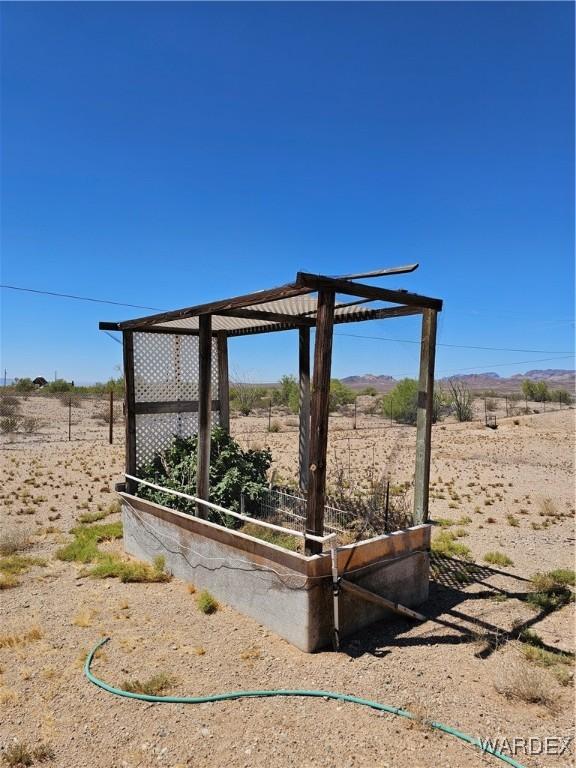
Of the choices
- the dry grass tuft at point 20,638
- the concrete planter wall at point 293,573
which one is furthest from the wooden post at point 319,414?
the dry grass tuft at point 20,638

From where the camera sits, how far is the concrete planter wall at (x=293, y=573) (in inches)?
148

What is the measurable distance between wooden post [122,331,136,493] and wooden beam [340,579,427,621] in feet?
11.3

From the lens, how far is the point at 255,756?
2.66 metres

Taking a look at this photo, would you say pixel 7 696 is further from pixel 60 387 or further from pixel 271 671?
pixel 60 387

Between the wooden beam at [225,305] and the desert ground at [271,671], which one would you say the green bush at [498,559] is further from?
the wooden beam at [225,305]

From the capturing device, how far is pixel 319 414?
A: 3.68 m

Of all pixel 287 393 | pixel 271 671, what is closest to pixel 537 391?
pixel 287 393

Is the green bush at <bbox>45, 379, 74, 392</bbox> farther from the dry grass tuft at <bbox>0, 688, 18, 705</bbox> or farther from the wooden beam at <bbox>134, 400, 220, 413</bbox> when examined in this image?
the dry grass tuft at <bbox>0, 688, 18, 705</bbox>

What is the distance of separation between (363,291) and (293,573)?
2.21 meters

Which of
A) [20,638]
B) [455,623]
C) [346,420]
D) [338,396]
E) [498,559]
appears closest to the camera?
[20,638]

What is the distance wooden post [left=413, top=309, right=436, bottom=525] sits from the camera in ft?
15.5

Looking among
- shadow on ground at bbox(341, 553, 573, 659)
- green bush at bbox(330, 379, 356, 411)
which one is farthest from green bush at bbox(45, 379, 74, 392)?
shadow on ground at bbox(341, 553, 573, 659)

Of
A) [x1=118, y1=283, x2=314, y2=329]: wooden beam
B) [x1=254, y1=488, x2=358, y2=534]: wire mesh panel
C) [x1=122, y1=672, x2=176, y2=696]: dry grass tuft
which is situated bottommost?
[x1=122, y1=672, x2=176, y2=696]: dry grass tuft

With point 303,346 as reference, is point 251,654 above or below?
below
